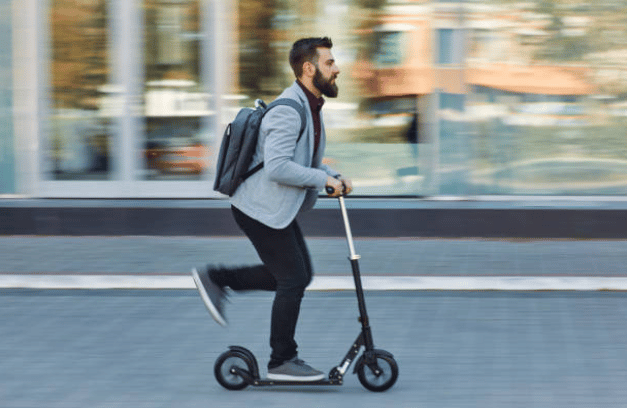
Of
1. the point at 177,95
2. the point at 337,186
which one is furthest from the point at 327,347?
the point at 177,95

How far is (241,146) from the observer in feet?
17.1

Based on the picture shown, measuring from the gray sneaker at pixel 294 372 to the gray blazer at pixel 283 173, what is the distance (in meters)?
0.67

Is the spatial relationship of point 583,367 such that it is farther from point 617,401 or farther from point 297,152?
point 297,152

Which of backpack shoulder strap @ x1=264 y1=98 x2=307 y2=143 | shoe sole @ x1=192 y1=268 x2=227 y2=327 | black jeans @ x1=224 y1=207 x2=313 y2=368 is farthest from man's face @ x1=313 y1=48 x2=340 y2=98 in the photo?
shoe sole @ x1=192 y1=268 x2=227 y2=327

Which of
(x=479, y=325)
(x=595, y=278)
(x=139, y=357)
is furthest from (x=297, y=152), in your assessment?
(x=595, y=278)

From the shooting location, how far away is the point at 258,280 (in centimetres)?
541

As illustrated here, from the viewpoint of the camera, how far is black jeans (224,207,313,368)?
5.25 metres

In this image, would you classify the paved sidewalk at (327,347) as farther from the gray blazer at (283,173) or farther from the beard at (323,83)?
the beard at (323,83)

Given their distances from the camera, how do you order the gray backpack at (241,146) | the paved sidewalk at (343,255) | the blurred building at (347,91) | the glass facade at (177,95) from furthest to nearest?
the glass facade at (177,95) → the blurred building at (347,91) → the paved sidewalk at (343,255) → the gray backpack at (241,146)

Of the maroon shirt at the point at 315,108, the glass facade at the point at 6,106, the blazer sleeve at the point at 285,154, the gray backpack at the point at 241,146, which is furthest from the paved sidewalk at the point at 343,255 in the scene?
the blazer sleeve at the point at 285,154

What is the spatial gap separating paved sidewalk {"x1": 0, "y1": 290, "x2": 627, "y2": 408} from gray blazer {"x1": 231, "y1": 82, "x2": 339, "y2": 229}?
2.90 ft

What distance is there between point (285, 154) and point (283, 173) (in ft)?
0.28

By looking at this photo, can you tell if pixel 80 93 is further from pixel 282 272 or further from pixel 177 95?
pixel 282 272

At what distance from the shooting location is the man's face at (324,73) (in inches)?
205
